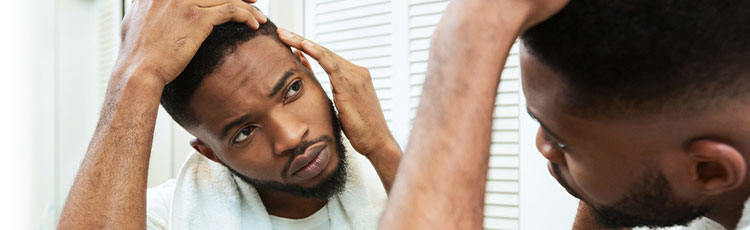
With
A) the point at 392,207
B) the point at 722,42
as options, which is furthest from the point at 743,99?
the point at 392,207

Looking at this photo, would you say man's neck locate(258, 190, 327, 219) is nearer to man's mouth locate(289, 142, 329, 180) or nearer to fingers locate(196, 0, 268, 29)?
man's mouth locate(289, 142, 329, 180)

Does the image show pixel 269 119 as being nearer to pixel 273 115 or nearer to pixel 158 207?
pixel 273 115

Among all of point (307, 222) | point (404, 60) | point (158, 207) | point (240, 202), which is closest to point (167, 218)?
point (158, 207)

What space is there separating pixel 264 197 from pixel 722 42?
859 millimetres

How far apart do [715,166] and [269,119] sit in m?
0.64

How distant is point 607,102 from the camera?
0.58m

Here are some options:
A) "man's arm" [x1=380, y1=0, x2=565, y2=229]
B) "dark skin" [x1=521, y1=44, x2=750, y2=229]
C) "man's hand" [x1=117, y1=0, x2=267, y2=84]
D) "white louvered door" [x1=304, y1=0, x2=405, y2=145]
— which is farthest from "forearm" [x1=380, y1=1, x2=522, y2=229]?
"white louvered door" [x1=304, y1=0, x2=405, y2=145]

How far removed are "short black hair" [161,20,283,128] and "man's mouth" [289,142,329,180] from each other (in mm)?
186

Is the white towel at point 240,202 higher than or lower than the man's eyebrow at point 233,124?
lower

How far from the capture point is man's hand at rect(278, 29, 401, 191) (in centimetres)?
104

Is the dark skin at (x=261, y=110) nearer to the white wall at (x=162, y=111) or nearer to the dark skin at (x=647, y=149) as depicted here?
the white wall at (x=162, y=111)

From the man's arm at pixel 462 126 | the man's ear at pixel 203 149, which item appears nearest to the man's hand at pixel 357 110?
the man's ear at pixel 203 149

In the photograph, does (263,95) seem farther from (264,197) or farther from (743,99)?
(743,99)

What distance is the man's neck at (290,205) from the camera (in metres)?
1.15
